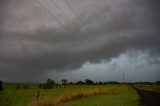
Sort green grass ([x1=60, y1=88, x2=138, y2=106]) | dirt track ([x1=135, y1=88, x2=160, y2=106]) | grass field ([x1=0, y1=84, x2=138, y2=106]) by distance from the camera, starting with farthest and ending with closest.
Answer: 1. grass field ([x1=0, y1=84, x2=138, y2=106])
2. green grass ([x1=60, y1=88, x2=138, y2=106])
3. dirt track ([x1=135, y1=88, x2=160, y2=106])

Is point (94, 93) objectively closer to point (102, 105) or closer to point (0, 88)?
point (102, 105)

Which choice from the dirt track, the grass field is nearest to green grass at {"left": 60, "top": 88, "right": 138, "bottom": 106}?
the grass field

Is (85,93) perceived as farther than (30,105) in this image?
Yes

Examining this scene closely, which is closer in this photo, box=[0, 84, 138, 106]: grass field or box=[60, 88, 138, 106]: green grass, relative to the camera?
box=[60, 88, 138, 106]: green grass

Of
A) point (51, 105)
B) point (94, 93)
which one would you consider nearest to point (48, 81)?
point (94, 93)

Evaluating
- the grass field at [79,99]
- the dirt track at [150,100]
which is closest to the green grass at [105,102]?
the grass field at [79,99]

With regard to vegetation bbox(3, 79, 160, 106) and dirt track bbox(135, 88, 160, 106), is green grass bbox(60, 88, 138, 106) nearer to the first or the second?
vegetation bbox(3, 79, 160, 106)

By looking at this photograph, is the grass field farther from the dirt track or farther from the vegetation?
Result: the dirt track

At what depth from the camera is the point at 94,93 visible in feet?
144

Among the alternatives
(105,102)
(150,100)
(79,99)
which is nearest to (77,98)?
(79,99)

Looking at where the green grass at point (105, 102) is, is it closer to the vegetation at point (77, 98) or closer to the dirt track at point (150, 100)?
the vegetation at point (77, 98)

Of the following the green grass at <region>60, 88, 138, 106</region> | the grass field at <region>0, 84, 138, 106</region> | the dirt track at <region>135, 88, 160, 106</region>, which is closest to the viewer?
the dirt track at <region>135, 88, 160, 106</region>

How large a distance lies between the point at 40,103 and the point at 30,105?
5.73ft

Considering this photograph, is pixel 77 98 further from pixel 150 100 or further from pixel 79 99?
pixel 150 100
